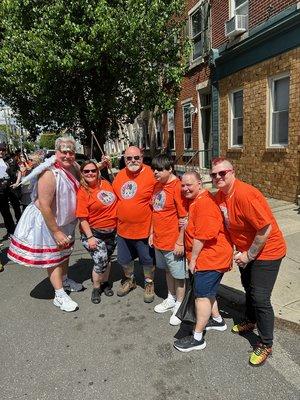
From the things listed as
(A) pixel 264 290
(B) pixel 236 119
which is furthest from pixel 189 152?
(A) pixel 264 290

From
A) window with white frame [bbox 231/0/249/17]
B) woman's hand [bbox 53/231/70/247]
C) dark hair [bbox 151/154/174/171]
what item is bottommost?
woman's hand [bbox 53/231/70/247]

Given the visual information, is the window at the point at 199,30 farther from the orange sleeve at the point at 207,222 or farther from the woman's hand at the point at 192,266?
the woman's hand at the point at 192,266

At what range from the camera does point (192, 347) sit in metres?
3.10

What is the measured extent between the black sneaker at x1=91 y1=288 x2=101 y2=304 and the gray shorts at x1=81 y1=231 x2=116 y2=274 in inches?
11.1

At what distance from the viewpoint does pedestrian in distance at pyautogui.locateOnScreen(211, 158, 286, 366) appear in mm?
2660

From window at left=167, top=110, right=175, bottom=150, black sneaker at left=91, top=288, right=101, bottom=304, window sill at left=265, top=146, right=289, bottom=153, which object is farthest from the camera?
window at left=167, top=110, right=175, bottom=150

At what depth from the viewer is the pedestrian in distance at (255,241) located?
2.66 m

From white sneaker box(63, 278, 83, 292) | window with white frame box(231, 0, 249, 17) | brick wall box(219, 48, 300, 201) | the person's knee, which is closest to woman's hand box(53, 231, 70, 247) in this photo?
white sneaker box(63, 278, 83, 292)

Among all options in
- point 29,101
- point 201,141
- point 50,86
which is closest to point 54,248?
point 50,86

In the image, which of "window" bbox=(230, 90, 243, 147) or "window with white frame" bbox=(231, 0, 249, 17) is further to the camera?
"window" bbox=(230, 90, 243, 147)

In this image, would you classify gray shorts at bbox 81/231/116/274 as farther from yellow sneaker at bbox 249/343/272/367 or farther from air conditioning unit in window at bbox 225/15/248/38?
air conditioning unit in window at bbox 225/15/248/38

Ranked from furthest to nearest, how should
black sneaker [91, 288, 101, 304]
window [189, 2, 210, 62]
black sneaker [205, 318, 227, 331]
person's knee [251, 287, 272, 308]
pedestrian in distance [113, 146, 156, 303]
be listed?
window [189, 2, 210, 62] → black sneaker [91, 288, 101, 304] → pedestrian in distance [113, 146, 156, 303] → black sneaker [205, 318, 227, 331] → person's knee [251, 287, 272, 308]

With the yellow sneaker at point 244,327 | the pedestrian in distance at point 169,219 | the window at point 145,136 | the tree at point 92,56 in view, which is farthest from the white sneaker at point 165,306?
the window at point 145,136

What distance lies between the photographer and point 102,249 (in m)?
4.03
